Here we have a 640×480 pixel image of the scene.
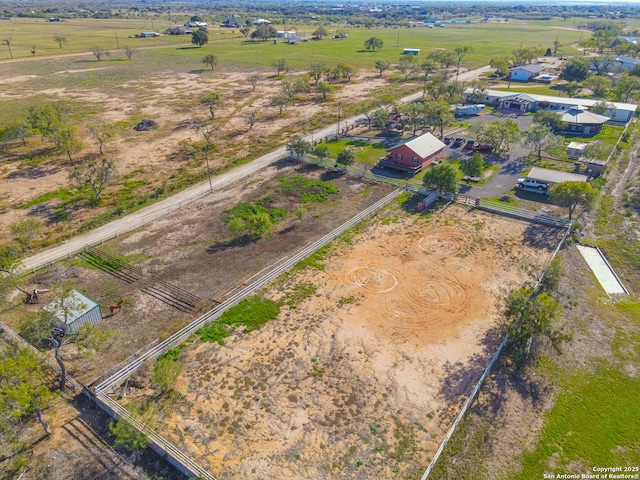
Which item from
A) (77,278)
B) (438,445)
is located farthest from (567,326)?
(77,278)

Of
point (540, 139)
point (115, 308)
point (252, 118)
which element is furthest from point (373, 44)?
point (115, 308)

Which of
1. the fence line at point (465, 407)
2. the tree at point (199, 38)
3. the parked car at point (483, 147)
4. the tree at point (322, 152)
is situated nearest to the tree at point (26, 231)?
the tree at point (322, 152)

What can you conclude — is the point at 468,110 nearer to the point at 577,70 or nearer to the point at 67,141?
the point at 577,70

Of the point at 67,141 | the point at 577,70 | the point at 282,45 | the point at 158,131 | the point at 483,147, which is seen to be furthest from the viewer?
the point at 282,45

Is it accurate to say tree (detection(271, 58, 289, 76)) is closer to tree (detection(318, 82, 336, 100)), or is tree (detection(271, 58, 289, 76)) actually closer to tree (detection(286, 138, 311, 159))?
tree (detection(318, 82, 336, 100))

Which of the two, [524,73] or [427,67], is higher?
[427,67]

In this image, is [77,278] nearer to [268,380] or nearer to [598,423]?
[268,380]

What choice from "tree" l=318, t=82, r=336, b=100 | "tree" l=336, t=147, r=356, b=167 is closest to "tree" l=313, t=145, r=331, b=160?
"tree" l=336, t=147, r=356, b=167
